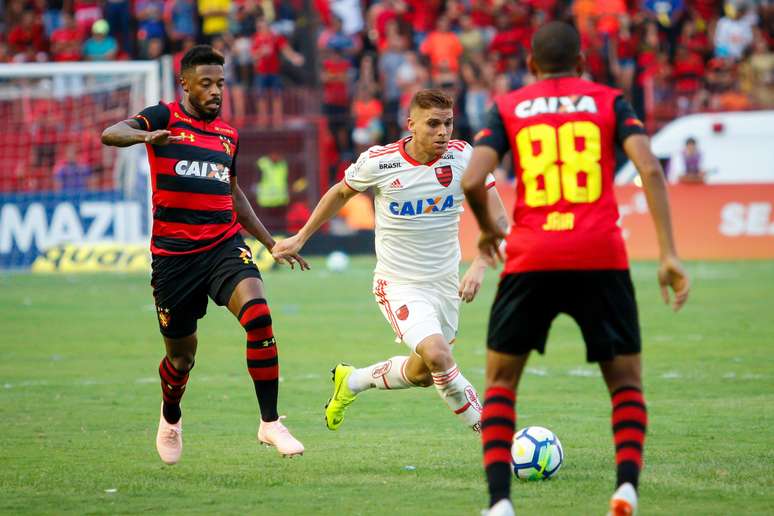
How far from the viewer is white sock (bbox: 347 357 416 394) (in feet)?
27.3

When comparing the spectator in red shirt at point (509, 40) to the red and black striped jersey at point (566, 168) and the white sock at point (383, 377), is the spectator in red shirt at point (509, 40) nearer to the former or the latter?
the white sock at point (383, 377)

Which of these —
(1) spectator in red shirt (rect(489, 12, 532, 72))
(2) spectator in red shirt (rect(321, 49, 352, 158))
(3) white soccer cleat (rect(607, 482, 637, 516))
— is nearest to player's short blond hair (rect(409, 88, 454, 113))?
(3) white soccer cleat (rect(607, 482, 637, 516))

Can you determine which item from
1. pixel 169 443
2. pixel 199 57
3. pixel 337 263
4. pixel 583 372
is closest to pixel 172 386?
pixel 169 443

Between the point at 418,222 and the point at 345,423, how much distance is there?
184cm

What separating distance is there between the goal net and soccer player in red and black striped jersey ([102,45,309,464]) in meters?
14.1

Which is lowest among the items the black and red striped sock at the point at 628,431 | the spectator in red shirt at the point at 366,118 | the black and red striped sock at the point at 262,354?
the spectator in red shirt at the point at 366,118

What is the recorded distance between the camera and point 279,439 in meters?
7.70

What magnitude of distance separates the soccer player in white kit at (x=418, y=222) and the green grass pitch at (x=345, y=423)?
79cm

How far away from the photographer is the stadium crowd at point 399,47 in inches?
1034

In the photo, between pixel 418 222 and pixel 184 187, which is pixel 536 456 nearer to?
pixel 418 222

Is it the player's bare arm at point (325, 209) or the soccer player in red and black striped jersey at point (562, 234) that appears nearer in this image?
the soccer player in red and black striped jersey at point (562, 234)

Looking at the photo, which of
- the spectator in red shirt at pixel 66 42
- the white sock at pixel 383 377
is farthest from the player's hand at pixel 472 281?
the spectator in red shirt at pixel 66 42

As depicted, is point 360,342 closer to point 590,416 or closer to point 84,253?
point 590,416

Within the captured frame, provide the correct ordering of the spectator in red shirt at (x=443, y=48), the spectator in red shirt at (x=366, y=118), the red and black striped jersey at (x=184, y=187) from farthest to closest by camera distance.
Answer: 1. the spectator in red shirt at (x=443, y=48)
2. the spectator in red shirt at (x=366, y=118)
3. the red and black striped jersey at (x=184, y=187)
